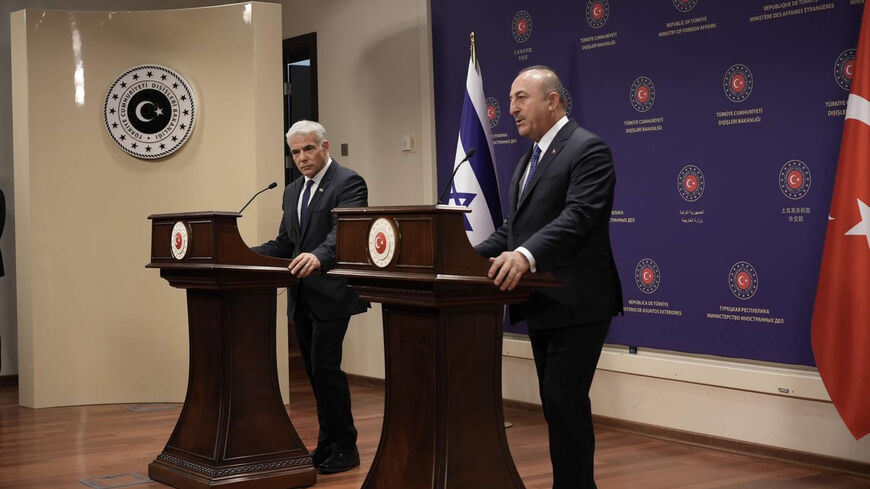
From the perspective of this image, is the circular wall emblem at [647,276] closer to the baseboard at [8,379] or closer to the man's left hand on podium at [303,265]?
the man's left hand on podium at [303,265]

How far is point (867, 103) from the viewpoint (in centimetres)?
426

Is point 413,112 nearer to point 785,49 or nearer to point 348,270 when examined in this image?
point 785,49

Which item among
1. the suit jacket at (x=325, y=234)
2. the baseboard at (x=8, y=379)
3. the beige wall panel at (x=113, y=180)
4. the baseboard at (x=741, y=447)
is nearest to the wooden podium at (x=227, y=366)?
the suit jacket at (x=325, y=234)

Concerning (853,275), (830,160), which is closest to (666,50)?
(830,160)

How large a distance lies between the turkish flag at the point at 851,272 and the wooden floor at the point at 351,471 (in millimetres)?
420

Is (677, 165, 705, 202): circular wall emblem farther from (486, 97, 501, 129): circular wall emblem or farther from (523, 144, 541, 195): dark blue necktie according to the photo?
(523, 144, 541, 195): dark blue necktie

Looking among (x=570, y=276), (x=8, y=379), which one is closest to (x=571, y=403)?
(x=570, y=276)

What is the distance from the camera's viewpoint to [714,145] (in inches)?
199

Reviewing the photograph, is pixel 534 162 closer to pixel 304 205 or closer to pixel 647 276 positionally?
pixel 304 205

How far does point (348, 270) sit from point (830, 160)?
240cm

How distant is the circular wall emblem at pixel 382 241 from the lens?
9.91 ft

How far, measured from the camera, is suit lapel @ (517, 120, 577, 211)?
10.8 ft

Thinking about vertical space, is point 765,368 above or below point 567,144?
below

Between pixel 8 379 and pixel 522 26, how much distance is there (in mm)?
4502
